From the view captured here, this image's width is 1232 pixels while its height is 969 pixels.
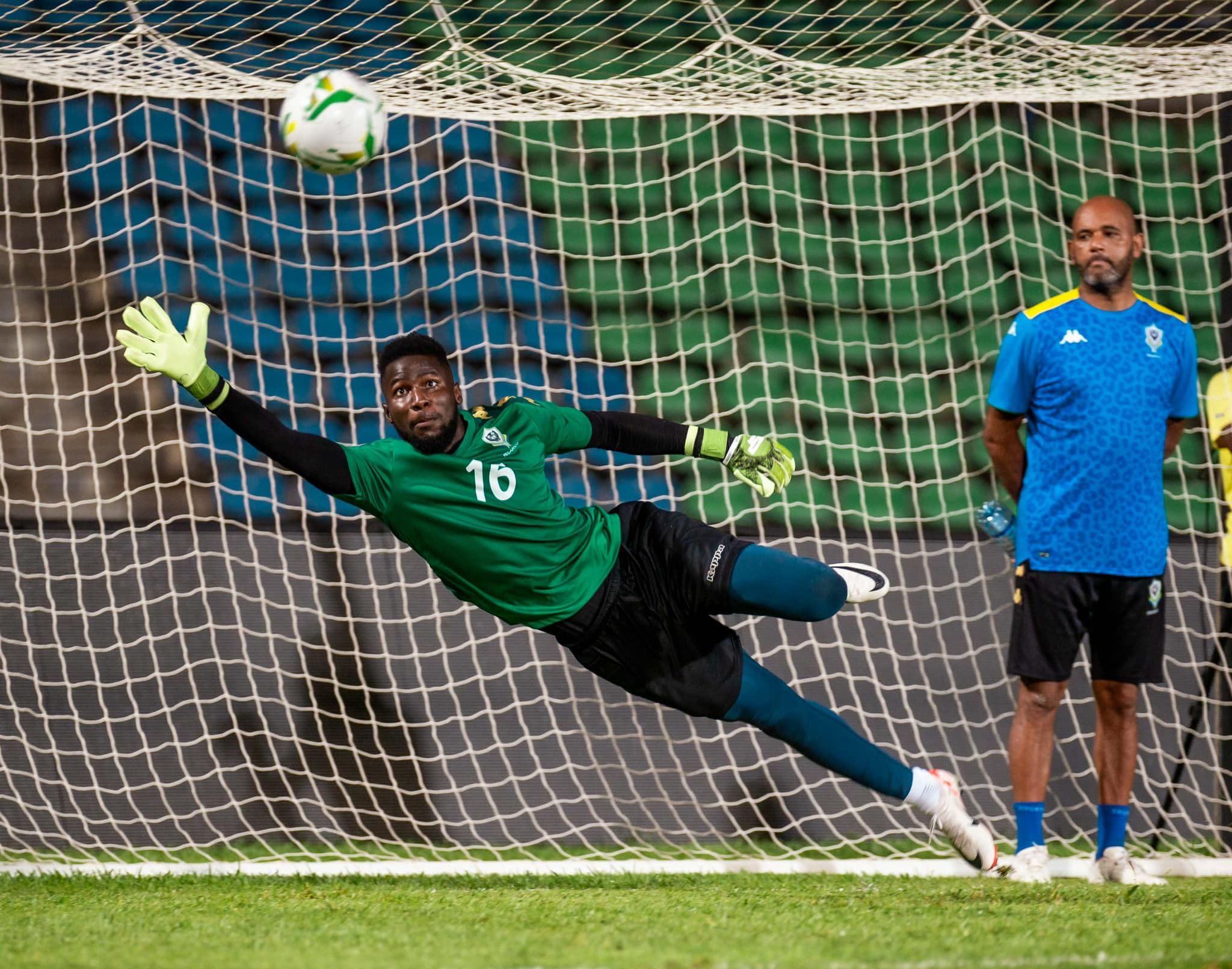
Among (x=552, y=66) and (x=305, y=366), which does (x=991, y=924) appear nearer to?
(x=305, y=366)

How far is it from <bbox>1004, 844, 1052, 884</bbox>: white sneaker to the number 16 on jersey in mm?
1772

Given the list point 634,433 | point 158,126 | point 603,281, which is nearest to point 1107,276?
point 634,433

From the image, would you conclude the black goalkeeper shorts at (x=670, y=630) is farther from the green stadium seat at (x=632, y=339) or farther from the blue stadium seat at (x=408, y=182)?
the blue stadium seat at (x=408, y=182)

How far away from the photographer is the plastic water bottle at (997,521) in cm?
398

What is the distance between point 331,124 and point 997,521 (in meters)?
2.24

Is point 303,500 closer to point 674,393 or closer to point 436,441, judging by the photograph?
point 674,393

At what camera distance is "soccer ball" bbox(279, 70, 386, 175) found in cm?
326

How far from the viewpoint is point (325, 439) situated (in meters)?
3.34

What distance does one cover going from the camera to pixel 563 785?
15.7 ft

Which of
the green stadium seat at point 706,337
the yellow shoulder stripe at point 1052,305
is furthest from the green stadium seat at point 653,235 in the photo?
the yellow shoulder stripe at point 1052,305

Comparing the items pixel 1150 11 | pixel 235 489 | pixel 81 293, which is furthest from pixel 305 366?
pixel 1150 11

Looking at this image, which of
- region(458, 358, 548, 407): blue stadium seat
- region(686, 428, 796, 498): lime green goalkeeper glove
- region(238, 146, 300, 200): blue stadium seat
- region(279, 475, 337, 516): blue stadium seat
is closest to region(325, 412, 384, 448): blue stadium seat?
region(279, 475, 337, 516): blue stadium seat

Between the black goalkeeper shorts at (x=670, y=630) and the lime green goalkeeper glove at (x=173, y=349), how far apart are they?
1090mm

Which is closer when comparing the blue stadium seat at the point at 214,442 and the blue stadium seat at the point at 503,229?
the blue stadium seat at the point at 214,442
